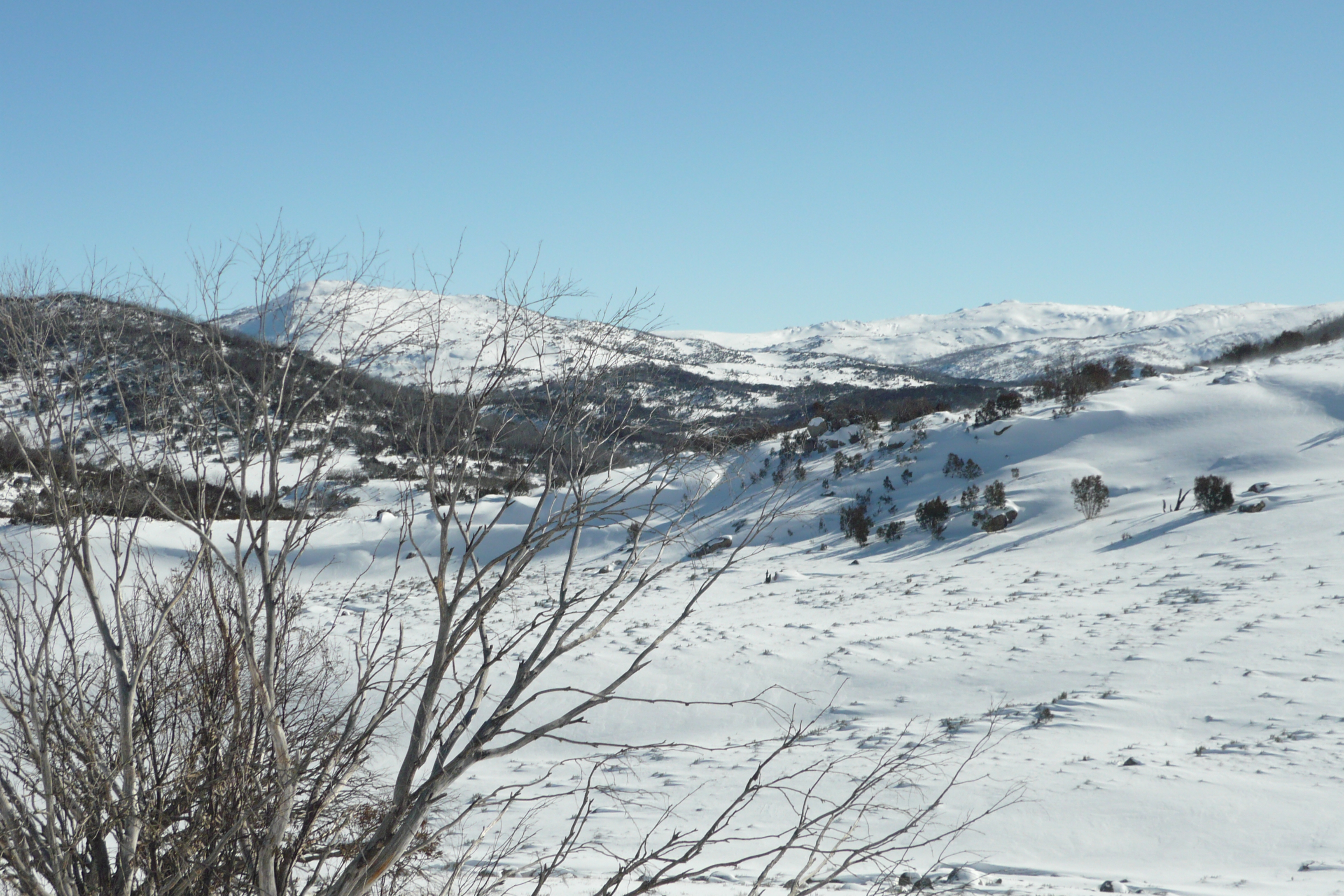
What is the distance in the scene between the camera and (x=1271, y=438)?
22.5 meters

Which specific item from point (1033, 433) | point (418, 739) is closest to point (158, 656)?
point (418, 739)

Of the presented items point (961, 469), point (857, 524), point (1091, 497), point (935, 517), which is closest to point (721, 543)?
point (857, 524)

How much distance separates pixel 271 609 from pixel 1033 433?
25.7m

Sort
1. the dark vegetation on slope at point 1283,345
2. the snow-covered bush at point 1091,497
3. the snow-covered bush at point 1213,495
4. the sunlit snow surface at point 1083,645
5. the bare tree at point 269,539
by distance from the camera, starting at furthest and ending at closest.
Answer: the dark vegetation on slope at point 1283,345
the snow-covered bush at point 1091,497
the snow-covered bush at point 1213,495
the sunlit snow surface at point 1083,645
the bare tree at point 269,539

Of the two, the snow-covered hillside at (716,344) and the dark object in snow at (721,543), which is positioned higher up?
the snow-covered hillside at (716,344)

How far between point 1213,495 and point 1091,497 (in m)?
2.57

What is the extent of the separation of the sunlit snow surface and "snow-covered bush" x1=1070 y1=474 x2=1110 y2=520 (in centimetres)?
24

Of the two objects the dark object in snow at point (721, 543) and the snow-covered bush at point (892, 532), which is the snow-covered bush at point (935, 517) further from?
the dark object in snow at point (721, 543)

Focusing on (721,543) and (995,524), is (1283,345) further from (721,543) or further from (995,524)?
(721,543)

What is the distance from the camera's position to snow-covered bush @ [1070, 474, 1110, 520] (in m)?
19.9

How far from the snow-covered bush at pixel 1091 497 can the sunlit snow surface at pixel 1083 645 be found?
0.79ft

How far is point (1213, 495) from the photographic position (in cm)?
1795

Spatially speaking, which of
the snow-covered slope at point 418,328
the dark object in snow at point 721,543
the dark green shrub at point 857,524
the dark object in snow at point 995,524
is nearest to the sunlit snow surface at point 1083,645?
the dark green shrub at point 857,524

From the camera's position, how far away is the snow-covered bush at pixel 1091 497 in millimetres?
19906
